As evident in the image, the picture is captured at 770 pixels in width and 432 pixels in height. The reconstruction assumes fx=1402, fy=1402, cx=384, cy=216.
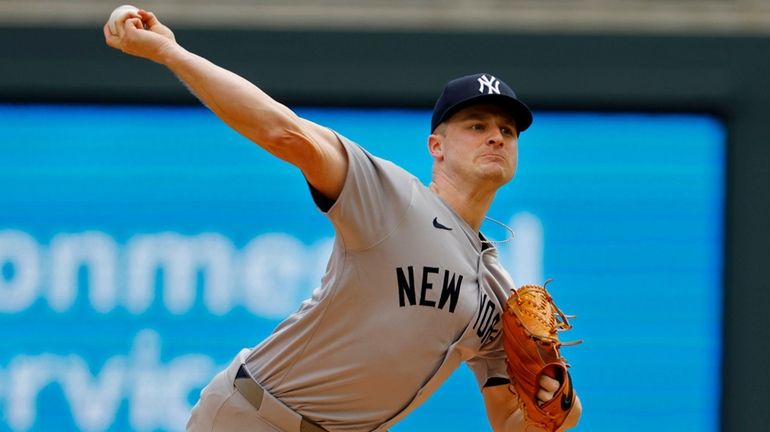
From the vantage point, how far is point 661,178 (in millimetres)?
6859

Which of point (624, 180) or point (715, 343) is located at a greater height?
point (624, 180)

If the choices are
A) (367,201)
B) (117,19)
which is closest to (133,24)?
(117,19)

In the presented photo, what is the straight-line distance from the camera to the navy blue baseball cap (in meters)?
3.81

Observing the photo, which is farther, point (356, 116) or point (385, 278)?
point (356, 116)

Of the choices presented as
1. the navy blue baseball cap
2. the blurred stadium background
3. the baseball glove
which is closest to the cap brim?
the navy blue baseball cap

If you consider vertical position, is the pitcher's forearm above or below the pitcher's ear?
below

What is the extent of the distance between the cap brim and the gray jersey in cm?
26

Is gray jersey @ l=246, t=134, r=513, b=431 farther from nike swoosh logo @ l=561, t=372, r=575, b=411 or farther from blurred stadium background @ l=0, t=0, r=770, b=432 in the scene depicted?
blurred stadium background @ l=0, t=0, r=770, b=432

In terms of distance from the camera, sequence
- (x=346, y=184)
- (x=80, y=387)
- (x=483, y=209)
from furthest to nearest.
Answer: (x=80, y=387) → (x=483, y=209) → (x=346, y=184)

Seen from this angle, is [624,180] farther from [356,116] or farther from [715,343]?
[356,116]

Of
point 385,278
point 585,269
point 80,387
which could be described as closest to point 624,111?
point 585,269

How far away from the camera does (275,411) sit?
3744 millimetres

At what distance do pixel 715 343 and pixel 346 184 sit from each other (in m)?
3.88

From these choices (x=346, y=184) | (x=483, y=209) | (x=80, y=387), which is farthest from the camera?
(x=80, y=387)
